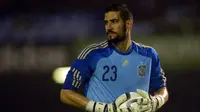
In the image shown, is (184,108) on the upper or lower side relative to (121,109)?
lower

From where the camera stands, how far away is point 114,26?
6.79 ft

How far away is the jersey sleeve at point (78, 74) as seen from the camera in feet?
6.73

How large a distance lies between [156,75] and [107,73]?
0.90ft

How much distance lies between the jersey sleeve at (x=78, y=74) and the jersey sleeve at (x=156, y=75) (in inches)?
12.7

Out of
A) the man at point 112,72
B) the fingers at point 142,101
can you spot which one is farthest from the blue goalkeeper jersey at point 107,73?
the fingers at point 142,101

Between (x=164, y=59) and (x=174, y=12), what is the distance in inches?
13.6

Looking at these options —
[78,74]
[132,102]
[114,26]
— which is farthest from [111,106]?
[114,26]

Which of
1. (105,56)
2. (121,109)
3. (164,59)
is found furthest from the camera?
(164,59)

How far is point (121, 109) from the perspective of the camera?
1967 millimetres

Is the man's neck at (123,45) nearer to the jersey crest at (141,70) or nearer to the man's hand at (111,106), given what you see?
the jersey crest at (141,70)

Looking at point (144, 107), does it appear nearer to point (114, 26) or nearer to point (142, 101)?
point (142, 101)

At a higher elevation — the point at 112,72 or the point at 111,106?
the point at 112,72

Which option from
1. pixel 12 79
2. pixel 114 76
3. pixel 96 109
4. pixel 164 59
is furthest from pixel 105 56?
pixel 12 79

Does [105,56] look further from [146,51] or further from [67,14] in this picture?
[67,14]
